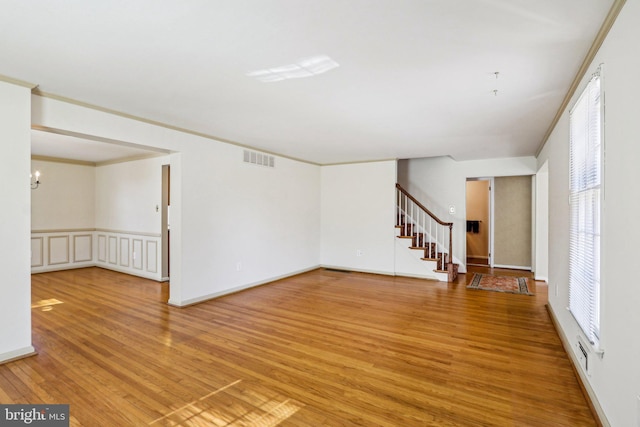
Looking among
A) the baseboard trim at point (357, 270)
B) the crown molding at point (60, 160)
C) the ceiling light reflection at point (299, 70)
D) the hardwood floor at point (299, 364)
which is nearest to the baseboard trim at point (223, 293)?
the hardwood floor at point (299, 364)

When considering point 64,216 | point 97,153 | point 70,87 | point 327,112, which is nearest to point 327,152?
point 327,112

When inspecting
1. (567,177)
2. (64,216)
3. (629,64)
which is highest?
(629,64)

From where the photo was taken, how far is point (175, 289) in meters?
4.47

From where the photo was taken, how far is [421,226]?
23.3 feet

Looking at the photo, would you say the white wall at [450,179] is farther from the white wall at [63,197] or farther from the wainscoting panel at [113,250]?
the white wall at [63,197]

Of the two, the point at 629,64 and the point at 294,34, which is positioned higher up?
the point at 294,34

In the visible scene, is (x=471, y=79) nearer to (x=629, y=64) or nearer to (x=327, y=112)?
(x=629, y=64)

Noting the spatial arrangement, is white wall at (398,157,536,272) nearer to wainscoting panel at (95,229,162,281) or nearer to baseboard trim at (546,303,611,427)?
baseboard trim at (546,303,611,427)

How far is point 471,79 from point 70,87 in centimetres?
366

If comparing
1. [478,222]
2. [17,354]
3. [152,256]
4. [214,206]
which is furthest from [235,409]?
[478,222]

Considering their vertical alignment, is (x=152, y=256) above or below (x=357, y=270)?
above

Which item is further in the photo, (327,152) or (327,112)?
(327,152)

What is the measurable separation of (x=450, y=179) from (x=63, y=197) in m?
8.82

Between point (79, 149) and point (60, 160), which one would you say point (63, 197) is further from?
point (79, 149)
